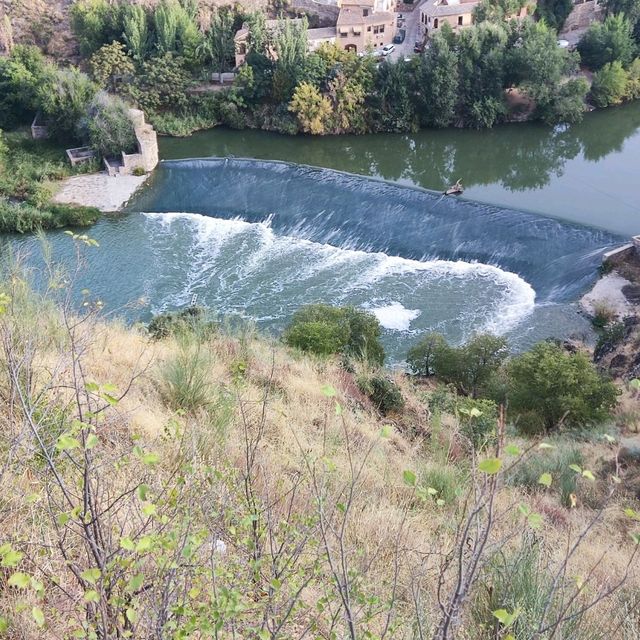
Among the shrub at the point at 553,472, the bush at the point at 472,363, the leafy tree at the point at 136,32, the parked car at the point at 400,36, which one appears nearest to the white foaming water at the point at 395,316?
the bush at the point at 472,363

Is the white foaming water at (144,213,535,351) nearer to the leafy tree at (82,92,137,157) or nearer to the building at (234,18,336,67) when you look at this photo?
the leafy tree at (82,92,137,157)

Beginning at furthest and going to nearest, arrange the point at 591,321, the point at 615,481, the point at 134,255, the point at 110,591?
1. the point at 134,255
2. the point at 591,321
3. the point at 110,591
4. the point at 615,481

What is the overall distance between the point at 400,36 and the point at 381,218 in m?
12.6

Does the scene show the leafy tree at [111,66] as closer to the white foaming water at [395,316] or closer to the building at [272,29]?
the building at [272,29]

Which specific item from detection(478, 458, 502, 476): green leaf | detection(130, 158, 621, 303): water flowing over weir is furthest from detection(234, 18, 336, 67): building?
detection(478, 458, 502, 476): green leaf

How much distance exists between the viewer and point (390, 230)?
51.6ft

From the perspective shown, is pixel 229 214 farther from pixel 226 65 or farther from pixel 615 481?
pixel 615 481

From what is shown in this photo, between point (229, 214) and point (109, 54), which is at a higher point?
point (109, 54)

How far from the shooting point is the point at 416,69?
Answer: 20828 mm

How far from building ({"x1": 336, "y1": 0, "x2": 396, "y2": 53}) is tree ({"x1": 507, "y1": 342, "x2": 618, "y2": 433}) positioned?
1788 centimetres

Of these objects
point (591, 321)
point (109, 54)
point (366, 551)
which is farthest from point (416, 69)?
point (366, 551)

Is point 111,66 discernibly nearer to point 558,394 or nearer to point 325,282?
point 325,282

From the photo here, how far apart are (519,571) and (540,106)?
804 inches

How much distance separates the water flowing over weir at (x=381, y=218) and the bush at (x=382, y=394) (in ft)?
20.8
